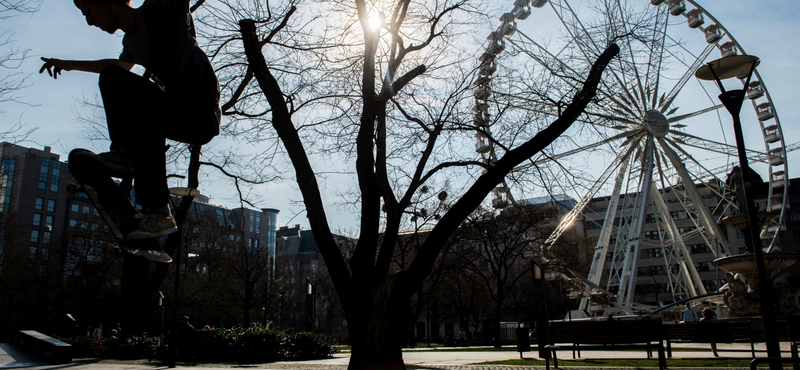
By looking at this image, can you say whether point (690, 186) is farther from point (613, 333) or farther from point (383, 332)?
point (383, 332)

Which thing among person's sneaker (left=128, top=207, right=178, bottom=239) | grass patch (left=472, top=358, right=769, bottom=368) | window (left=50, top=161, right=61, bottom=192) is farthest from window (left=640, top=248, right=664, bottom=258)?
person's sneaker (left=128, top=207, right=178, bottom=239)

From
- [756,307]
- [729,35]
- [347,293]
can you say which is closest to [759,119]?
[729,35]

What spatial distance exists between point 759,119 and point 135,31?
36.3 metres

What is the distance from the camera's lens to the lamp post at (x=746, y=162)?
25.0 ft

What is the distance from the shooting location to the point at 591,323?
10977 millimetres

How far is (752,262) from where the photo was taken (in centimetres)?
1942

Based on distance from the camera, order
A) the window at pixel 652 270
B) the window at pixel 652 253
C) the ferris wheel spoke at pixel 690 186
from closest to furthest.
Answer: the ferris wheel spoke at pixel 690 186
the window at pixel 652 270
the window at pixel 652 253

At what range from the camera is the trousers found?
2.44m

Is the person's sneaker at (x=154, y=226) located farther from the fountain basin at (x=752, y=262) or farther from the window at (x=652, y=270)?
the window at (x=652, y=270)

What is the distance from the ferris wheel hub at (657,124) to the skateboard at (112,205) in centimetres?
3053

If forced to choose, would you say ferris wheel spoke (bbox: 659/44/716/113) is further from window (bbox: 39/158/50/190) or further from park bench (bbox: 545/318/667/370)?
window (bbox: 39/158/50/190)

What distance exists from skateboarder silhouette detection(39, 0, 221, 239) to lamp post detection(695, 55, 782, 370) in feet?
25.6

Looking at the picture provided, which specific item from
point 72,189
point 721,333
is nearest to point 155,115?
point 72,189

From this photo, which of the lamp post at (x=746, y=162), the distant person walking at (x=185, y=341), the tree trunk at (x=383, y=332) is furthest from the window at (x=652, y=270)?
the tree trunk at (x=383, y=332)
